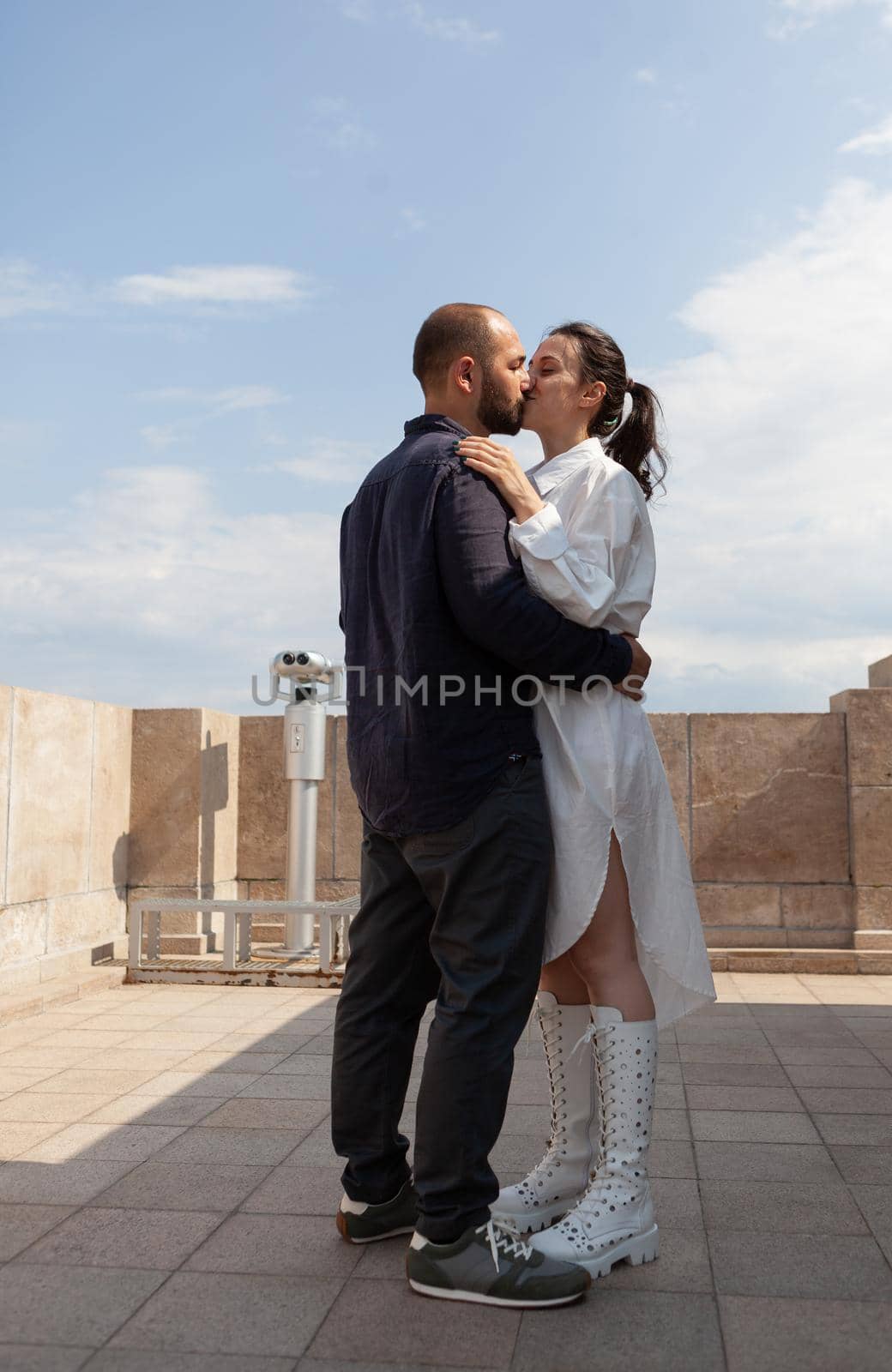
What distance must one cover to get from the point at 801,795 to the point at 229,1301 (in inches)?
246

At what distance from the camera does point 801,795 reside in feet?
26.2

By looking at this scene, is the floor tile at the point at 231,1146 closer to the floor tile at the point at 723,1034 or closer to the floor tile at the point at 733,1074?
the floor tile at the point at 733,1074

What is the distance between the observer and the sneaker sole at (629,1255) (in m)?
2.46

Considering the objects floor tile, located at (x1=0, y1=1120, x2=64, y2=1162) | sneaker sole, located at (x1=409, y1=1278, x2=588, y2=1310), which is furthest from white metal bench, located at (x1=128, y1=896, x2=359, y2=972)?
sneaker sole, located at (x1=409, y1=1278, x2=588, y2=1310)

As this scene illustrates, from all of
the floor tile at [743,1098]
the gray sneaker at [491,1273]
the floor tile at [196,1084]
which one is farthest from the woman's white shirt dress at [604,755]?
the floor tile at [196,1084]

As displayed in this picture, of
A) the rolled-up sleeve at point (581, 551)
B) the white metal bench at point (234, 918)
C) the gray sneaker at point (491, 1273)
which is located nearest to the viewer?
the gray sneaker at point (491, 1273)

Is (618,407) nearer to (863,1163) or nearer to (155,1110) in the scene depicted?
(863,1163)

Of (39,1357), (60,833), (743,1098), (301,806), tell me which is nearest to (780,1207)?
(743,1098)

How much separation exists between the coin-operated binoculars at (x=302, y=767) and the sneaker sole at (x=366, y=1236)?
513cm

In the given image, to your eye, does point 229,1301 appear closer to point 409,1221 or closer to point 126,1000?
point 409,1221

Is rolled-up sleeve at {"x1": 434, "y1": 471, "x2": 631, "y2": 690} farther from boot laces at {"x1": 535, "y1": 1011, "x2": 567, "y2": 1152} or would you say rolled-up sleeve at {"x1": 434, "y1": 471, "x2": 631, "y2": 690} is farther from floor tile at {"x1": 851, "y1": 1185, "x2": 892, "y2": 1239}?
floor tile at {"x1": 851, "y1": 1185, "x2": 892, "y2": 1239}

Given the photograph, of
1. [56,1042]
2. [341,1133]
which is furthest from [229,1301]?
[56,1042]

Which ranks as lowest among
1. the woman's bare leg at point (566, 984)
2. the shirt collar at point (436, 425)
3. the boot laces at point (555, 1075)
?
the boot laces at point (555, 1075)

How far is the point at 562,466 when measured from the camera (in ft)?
8.93
